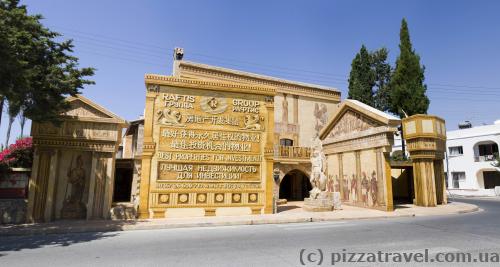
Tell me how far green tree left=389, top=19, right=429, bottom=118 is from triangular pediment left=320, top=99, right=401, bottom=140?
1070 centimetres

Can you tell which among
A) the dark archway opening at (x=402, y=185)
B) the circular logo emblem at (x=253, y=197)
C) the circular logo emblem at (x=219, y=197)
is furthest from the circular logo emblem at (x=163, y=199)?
the dark archway opening at (x=402, y=185)

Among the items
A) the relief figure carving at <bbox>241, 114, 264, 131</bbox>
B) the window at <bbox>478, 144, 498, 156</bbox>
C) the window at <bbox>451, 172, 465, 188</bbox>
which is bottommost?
the window at <bbox>451, 172, 465, 188</bbox>

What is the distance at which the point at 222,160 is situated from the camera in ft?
45.2

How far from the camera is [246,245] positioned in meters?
7.59

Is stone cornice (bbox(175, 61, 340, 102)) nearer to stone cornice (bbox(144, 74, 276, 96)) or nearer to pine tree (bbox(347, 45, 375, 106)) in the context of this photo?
pine tree (bbox(347, 45, 375, 106))

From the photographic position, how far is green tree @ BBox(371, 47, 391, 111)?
31.8 m

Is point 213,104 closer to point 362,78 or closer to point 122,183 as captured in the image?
point 122,183

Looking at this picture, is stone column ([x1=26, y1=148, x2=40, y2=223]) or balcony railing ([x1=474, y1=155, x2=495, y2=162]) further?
balcony railing ([x1=474, y1=155, x2=495, y2=162])

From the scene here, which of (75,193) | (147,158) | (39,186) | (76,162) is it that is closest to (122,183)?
(75,193)

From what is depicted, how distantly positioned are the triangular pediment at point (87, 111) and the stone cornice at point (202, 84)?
222 cm

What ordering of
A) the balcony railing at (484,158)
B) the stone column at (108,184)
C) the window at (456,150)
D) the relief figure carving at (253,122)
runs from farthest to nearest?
the window at (456,150)
the balcony railing at (484,158)
the relief figure carving at (253,122)
the stone column at (108,184)

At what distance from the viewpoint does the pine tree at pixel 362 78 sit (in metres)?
31.7

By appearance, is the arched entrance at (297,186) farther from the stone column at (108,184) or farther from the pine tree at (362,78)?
the stone column at (108,184)

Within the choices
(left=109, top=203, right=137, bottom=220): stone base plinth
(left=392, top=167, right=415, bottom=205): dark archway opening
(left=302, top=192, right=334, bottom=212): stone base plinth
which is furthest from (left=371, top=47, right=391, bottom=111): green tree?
(left=109, top=203, right=137, bottom=220): stone base plinth
